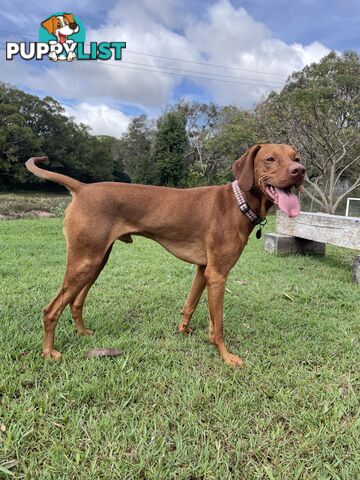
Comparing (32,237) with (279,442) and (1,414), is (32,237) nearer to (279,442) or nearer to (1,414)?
(1,414)

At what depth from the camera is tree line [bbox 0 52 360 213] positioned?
50.6 feet

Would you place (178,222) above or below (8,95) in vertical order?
below

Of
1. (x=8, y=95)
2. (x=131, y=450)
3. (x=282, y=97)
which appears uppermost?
(x=8, y=95)

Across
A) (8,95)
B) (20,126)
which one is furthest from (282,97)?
(8,95)

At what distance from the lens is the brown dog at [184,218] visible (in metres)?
2.55

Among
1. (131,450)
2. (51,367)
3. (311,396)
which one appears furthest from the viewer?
(51,367)

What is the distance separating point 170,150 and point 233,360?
3224 cm

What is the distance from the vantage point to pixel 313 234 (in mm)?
6090

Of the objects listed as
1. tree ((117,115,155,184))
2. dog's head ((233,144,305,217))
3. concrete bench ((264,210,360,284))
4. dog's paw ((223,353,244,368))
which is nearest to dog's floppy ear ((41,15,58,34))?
concrete bench ((264,210,360,284))

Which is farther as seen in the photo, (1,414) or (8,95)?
(8,95)

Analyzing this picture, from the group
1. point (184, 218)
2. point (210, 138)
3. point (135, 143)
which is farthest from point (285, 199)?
point (135, 143)

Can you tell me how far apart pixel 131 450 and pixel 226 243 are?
160 cm

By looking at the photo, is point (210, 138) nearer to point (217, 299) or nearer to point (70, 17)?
point (70, 17)

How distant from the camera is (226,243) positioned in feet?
9.03
